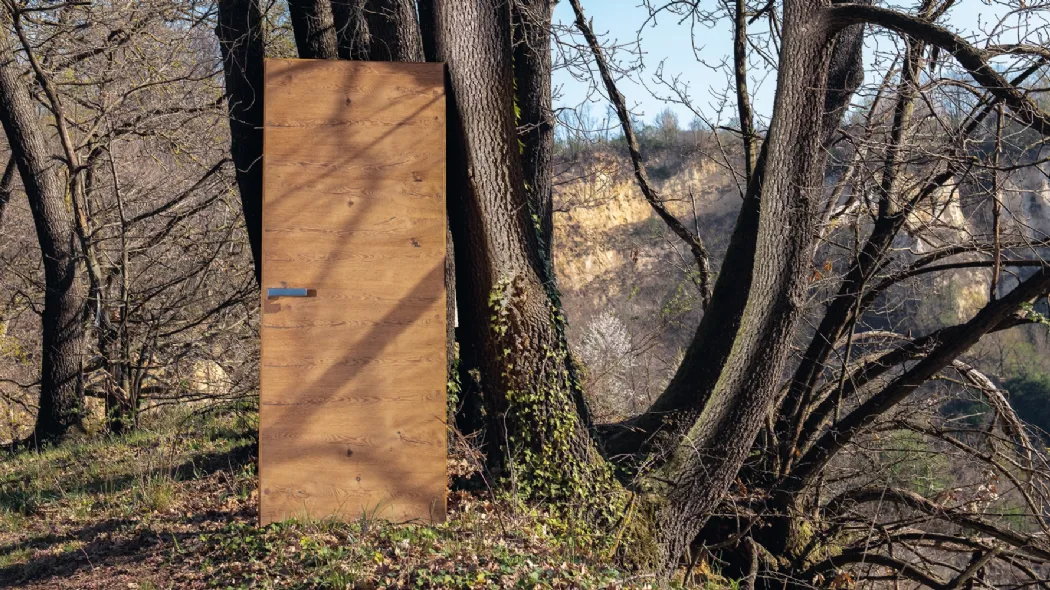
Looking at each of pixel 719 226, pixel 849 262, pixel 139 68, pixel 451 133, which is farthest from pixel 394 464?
pixel 719 226

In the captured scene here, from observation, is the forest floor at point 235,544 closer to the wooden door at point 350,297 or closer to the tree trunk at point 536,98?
the wooden door at point 350,297

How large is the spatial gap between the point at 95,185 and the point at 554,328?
8234 millimetres

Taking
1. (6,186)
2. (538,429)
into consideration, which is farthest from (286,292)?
(6,186)

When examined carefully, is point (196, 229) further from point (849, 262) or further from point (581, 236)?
point (581, 236)

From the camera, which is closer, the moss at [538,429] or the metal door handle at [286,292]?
the metal door handle at [286,292]

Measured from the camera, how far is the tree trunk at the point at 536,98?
6.43m

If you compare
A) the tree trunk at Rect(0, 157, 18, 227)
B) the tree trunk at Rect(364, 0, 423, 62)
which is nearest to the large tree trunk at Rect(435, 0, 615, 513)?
the tree trunk at Rect(364, 0, 423, 62)

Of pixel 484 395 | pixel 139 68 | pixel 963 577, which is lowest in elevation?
pixel 963 577

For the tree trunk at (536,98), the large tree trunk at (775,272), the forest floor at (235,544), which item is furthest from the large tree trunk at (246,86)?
the large tree trunk at (775,272)

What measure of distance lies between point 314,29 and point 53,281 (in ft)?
19.1

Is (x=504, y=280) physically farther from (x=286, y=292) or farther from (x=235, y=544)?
(x=235, y=544)

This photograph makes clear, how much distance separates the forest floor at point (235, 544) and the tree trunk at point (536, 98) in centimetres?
264

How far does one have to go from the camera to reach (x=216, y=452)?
7328mm

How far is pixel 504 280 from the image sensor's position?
5043 millimetres
